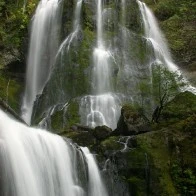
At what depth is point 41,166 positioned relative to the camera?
12508 mm

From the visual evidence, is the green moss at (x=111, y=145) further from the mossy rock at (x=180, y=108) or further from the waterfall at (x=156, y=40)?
the waterfall at (x=156, y=40)

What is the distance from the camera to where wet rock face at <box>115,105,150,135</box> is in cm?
1627

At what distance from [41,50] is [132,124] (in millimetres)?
12548

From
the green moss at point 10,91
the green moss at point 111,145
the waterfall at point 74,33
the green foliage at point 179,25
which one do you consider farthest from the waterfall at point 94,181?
the green foliage at point 179,25

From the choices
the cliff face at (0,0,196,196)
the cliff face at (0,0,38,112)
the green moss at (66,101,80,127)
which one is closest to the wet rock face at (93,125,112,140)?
the cliff face at (0,0,196,196)

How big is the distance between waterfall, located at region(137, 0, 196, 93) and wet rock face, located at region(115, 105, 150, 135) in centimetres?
877

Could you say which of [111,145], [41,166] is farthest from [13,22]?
[41,166]

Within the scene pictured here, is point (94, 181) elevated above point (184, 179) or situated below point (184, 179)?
above

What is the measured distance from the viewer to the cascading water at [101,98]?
2091cm

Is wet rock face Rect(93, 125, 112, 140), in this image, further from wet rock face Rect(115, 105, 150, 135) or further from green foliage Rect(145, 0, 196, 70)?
green foliage Rect(145, 0, 196, 70)

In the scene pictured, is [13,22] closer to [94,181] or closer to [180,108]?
[180,108]

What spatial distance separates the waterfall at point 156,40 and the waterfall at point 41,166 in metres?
12.4

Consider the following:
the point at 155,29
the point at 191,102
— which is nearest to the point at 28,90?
the point at 155,29

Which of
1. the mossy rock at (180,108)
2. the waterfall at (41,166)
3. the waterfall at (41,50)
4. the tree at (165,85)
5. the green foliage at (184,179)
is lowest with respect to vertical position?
the green foliage at (184,179)
